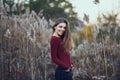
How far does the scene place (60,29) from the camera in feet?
23.4

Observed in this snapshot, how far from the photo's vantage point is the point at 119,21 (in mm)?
10430

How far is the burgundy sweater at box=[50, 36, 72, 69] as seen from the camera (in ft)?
22.4

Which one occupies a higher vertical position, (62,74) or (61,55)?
(61,55)

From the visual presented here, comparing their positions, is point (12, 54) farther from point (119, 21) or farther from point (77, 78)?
point (119, 21)

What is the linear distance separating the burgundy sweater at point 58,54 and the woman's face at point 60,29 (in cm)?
17

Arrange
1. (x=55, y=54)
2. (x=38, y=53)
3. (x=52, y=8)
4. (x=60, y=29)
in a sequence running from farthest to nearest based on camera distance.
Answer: (x=52, y=8), (x=38, y=53), (x=60, y=29), (x=55, y=54)

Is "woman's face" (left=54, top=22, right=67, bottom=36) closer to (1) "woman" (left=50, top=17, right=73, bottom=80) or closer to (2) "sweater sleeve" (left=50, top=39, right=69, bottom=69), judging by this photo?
(1) "woman" (left=50, top=17, right=73, bottom=80)

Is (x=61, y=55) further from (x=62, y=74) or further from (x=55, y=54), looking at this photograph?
(x=62, y=74)

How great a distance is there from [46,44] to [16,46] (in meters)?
0.54

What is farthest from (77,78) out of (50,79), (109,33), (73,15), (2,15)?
(73,15)

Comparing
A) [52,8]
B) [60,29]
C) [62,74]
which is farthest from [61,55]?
[52,8]

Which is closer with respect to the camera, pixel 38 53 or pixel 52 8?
pixel 38 53

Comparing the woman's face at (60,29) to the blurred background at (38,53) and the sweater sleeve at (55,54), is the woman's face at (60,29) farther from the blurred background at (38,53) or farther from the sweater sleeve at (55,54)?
the blurred background at (38,53)

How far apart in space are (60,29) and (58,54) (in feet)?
1.29
